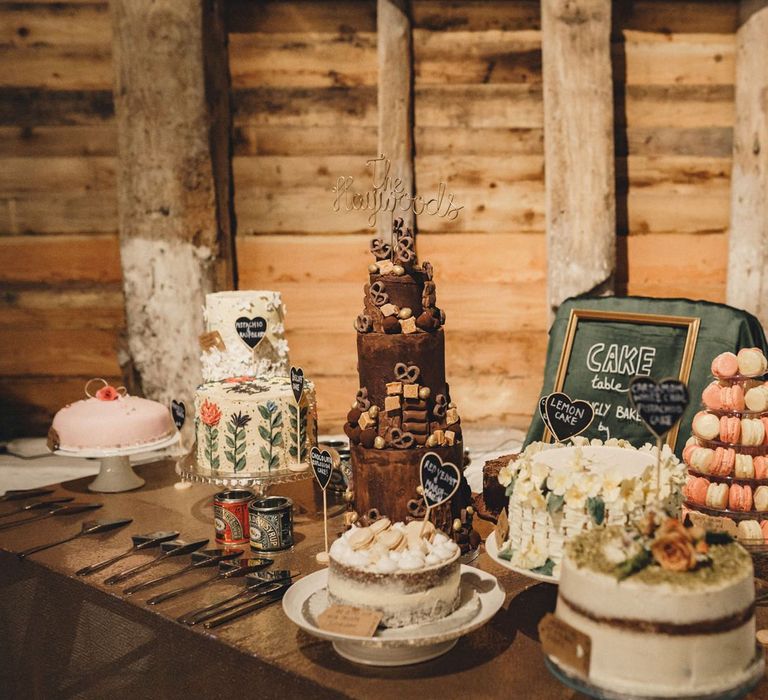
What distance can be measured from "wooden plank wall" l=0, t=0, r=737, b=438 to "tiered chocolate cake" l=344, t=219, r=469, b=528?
2494mm

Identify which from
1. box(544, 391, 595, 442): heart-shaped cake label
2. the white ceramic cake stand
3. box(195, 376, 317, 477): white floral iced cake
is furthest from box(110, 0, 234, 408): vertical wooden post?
box(544, 391, 595, 442): heart-shaped cake label

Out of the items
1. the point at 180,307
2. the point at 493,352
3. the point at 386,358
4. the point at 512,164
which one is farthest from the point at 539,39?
the point at 386,358

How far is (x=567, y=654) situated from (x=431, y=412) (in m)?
0.91

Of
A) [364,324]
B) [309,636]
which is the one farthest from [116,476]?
[309,636]

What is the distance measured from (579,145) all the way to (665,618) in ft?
10.8

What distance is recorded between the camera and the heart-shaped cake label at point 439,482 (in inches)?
80.0

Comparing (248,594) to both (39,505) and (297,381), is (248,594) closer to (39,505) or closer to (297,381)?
(297,381)

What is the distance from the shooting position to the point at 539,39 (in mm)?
4668

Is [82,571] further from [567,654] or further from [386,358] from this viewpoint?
[567,654]

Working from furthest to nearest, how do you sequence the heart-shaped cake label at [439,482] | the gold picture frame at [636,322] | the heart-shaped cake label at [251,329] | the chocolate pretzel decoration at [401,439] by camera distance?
1. the gold picture frame at [636,322]
2. the heart-shaped cake label at [251,329]
3. the chocolate pretzel decoration at [401,439]
4. the heart-shaped cake label at [439,482]

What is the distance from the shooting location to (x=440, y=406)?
2340 millimetres

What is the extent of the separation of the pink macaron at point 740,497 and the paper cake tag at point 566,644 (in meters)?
0.86

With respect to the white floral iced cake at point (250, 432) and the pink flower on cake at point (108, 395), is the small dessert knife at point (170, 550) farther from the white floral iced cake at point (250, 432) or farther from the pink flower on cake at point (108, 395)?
the pink flower on cake at point (108, 395)

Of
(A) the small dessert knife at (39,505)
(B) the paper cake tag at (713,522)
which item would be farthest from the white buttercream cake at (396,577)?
(A) the small dessert knife at (39,505)
